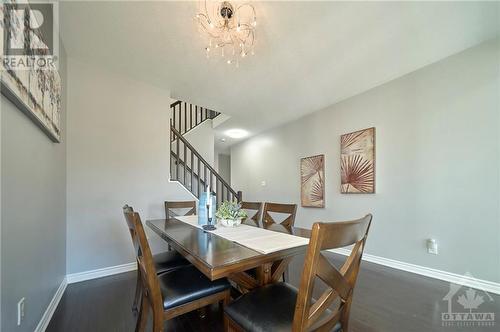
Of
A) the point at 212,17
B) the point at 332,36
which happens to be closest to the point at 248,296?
the point at 212,17

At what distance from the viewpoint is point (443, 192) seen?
2.49 m

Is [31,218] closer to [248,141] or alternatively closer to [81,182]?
[81,182]

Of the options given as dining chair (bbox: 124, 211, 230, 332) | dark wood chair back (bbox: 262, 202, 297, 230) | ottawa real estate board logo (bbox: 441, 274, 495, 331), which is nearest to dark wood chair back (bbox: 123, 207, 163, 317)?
dining chair (bbox: 124, 211, 230, 332)

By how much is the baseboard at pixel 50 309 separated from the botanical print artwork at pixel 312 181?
3.57 metres

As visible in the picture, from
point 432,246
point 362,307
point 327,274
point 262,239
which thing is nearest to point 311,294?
point 327,274

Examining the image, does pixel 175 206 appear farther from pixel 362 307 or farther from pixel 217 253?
pixel 362 307

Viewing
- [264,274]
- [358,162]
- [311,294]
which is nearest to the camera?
[311,294]

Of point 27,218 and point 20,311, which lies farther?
point 27,218

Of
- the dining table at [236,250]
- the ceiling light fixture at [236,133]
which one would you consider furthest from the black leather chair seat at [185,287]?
the ceiling light fixture at [236,133]

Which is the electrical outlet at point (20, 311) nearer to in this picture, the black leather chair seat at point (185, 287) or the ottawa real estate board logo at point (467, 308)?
the black leather chair seat at point (185, 287)

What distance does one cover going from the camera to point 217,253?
1.18 m

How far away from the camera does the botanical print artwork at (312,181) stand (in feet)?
12.5

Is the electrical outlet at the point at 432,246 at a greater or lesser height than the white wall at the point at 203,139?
lesser

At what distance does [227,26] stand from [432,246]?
10.9 ft
